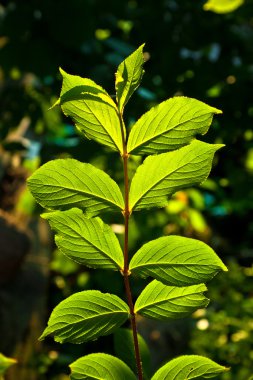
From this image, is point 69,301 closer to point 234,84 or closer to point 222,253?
point 234,84

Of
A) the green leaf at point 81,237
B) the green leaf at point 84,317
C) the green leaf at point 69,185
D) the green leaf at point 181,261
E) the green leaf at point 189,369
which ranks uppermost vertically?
the green leaf at point 69,185

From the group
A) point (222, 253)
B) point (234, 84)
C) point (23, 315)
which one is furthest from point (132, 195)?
point (222, 253)

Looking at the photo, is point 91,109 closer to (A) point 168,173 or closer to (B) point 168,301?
(A) point 168,173

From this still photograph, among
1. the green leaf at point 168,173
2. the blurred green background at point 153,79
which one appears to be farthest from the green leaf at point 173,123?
the blurred green background at point 153,79

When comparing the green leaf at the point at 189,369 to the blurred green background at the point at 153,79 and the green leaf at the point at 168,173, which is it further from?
the blurred green background at the point at 153,79

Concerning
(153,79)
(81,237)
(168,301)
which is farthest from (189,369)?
(153,79)

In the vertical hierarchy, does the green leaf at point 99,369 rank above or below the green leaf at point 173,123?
below
